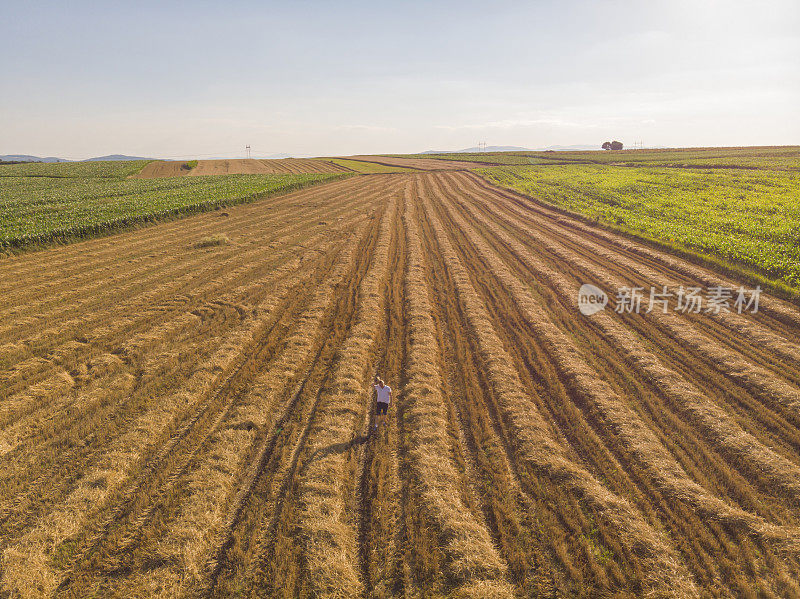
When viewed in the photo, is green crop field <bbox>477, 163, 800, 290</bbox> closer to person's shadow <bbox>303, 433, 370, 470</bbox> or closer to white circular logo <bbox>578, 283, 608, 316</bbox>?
white circular logo <bbox>578, 283, 608, 316</bbox>

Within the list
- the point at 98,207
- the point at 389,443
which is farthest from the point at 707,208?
the point at 98,207

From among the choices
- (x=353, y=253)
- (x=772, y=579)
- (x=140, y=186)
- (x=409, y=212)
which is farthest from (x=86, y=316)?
(x=140, y=186)

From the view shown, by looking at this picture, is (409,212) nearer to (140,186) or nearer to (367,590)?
(367,590)

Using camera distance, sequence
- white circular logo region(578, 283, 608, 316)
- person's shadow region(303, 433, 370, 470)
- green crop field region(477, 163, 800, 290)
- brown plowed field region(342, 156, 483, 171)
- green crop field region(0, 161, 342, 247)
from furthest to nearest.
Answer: brown plowed field region(342, 156, 483, 171) → green crop field region(0, 161, 342, 247) → green crop field region(477, 163, 800, 290) → white circular logo region(578, 283, 608, 316) → person's shadow region(303, 433, 370, 470)

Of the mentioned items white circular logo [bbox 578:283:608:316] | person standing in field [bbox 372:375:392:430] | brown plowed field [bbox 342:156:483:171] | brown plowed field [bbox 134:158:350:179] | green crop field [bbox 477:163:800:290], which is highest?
brown plowed field [bbox 342:156:483:171]

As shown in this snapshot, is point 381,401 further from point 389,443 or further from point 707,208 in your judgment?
point 707,208

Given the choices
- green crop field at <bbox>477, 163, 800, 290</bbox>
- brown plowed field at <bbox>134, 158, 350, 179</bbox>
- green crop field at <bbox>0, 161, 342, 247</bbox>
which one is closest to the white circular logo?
green crop field at <bbox>477, 163, 800, 290</bbox>
